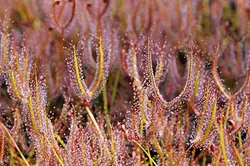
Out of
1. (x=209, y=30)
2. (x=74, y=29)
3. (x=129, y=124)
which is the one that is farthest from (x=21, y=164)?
(x=209, y=30)

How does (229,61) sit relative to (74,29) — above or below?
below

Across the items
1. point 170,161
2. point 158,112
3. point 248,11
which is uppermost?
point 248,11

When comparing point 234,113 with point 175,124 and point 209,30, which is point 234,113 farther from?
point 209,30

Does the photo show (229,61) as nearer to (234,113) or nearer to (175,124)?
(175,124)

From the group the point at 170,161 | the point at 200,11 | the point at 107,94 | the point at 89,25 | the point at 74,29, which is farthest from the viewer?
the point at 200,11

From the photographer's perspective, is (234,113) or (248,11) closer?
(234,113)

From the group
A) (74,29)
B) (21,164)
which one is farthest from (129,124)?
(74,29)

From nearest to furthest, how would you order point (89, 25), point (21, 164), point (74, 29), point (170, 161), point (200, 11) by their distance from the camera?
1. point (170, 161)
2. point (21, 164)
3. point (89, 25)
4. point (74, 29)
5. point (200, 11)
